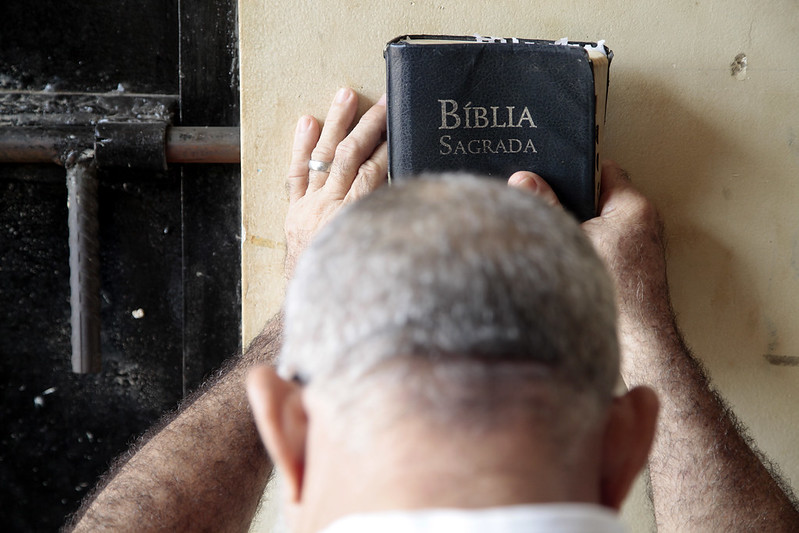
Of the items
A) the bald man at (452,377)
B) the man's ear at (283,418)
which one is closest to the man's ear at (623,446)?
the bald man at (452,377)

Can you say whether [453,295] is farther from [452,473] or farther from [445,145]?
[445,145]

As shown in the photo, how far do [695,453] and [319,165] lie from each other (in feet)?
2.09

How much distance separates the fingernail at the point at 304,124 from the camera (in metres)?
0.91

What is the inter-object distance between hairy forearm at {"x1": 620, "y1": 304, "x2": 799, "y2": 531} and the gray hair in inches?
20.0

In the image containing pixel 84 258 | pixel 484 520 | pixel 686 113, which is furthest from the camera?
pixel 84 258

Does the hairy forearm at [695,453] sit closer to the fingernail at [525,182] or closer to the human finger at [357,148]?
the fingernail at [525,182]

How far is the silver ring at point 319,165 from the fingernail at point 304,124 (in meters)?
0.04

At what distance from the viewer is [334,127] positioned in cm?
90

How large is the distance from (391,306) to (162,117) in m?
0.85

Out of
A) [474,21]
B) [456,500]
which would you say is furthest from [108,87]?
[456,500]

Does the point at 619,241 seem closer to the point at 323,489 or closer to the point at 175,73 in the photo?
the point at 323,489

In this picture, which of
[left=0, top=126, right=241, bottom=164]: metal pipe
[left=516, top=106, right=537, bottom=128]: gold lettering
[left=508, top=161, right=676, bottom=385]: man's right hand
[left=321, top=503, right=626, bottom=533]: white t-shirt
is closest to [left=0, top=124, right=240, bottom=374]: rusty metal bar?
[left=0, top=126, right=241, bottom=164]: metal pipe

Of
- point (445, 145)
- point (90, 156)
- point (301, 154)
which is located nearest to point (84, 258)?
point (90, 156)

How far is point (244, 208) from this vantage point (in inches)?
37.1
